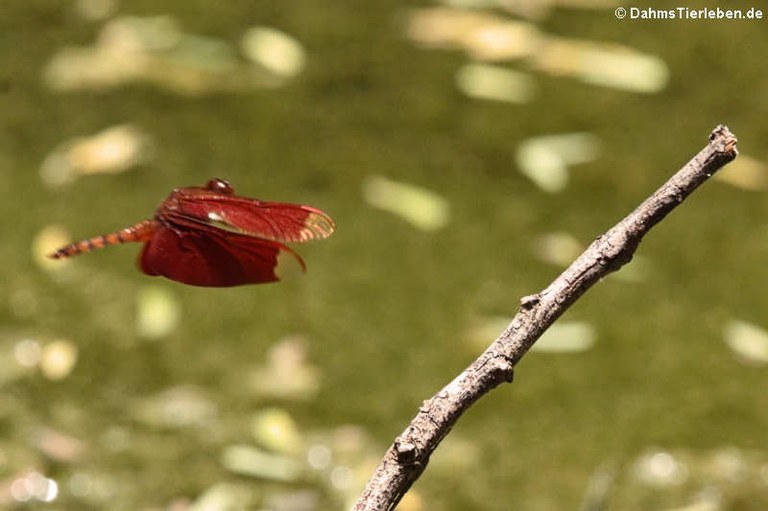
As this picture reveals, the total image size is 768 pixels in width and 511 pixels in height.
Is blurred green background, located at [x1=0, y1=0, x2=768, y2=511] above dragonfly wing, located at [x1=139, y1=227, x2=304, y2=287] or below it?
above

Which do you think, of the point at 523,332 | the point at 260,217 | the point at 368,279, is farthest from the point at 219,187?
the point at 368,279

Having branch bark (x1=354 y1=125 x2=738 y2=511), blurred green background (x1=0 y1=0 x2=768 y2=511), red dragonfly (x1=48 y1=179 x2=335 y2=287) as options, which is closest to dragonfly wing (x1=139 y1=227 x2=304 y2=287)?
red dragonfly (x1=48 y1=179 x2=335 y2=287)

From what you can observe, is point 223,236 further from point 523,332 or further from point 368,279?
point 368,279

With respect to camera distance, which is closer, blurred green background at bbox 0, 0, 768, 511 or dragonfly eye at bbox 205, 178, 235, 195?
dragonfly eye at bbox 205, 178, 235, 195

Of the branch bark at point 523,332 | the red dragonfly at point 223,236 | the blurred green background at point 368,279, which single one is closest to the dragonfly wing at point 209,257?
the red dragonfly at point 223,236

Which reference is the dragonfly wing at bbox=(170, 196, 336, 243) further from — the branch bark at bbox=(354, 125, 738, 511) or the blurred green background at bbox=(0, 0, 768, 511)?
the blurred green background at bbox=(0, 0, 768, 511)

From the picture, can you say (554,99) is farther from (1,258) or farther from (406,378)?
(1,258)

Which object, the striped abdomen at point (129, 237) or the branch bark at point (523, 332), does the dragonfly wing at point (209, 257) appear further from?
the branch bark at point (523, 332)
